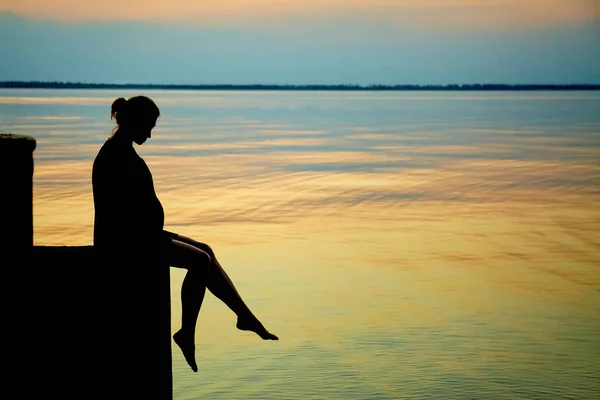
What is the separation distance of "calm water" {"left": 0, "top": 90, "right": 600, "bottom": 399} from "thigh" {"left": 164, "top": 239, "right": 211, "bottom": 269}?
1140 millimetres

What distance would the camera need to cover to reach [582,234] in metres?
13.9

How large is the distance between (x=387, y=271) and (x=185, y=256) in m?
5.28

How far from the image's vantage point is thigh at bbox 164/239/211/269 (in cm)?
598

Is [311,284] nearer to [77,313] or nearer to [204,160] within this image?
[77,313]

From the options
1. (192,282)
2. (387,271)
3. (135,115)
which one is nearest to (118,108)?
(135,115)

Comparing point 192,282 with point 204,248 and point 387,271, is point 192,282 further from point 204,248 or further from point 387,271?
point 387,271

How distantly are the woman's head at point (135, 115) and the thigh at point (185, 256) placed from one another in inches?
23.4

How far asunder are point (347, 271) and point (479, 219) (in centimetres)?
473

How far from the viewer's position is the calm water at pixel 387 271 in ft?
24.4

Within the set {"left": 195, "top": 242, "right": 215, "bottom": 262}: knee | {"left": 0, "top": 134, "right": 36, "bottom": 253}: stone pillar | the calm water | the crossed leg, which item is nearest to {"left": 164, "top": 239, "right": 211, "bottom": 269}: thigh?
the crossed leg

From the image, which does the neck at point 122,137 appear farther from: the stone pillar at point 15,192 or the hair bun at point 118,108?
the stone pillar at point 15,192

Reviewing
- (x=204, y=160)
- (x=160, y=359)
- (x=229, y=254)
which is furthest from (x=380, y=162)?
(x=160, y=359)

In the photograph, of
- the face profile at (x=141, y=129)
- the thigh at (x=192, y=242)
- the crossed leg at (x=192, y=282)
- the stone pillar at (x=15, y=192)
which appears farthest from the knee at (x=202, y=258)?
the stone pillar at (x=15, y=192)

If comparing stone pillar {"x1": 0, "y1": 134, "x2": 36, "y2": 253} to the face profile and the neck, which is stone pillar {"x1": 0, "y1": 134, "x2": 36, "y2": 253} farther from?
the face profile
